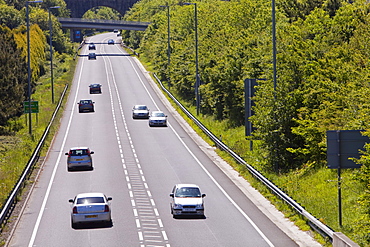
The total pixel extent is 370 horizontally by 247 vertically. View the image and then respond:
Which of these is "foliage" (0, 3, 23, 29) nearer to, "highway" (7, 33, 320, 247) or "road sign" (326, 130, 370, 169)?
"highway" (7, 33, 320, 247)

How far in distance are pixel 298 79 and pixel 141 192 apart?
12410 millimetres

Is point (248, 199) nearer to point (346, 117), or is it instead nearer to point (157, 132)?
point (346, 117)

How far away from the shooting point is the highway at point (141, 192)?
27578 millimetres

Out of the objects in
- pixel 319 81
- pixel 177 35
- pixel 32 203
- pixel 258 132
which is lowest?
pixel 32 203

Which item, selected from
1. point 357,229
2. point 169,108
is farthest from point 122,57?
point 357,229

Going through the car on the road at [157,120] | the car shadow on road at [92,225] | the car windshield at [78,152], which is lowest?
the car shadow on road at [92,225]

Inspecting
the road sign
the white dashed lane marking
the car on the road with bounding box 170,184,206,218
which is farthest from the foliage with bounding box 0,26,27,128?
the road sign

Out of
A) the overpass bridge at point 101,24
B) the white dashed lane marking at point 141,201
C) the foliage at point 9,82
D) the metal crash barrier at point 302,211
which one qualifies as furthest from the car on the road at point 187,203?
the overpass bridge at point 101,24

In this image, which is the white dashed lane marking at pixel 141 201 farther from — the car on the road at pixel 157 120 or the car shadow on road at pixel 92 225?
the car on the road at pixel 157 120

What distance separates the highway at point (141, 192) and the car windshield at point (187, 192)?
3.72ft

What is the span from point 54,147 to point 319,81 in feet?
80.7

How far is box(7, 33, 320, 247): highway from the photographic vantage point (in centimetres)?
2758

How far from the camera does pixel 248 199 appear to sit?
3562 centimetres

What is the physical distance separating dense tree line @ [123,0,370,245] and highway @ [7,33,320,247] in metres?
3.76
